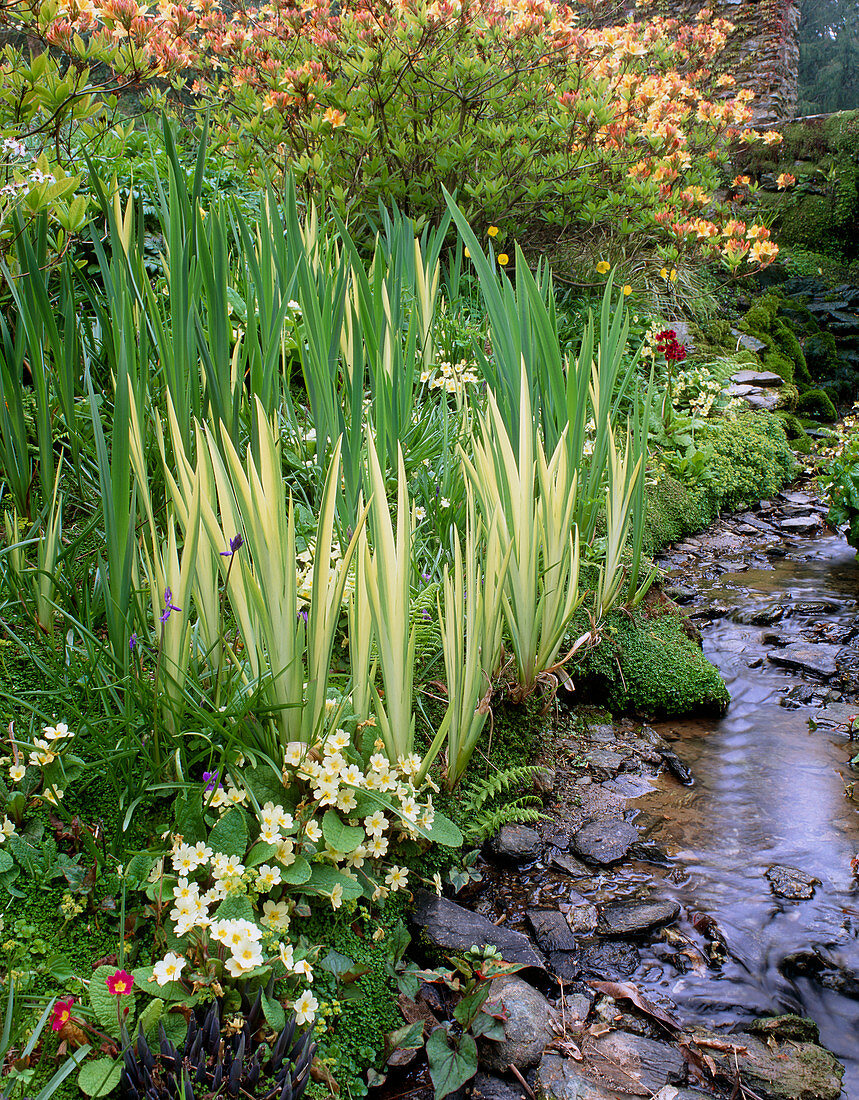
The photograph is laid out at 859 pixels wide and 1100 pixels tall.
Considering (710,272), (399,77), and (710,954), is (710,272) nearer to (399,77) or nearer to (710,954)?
(399,77)

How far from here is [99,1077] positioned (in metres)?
0.89

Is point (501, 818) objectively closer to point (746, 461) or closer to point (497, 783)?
point (497, 783)

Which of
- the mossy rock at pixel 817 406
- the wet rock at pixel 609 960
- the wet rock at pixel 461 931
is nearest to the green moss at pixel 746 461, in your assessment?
the mossy rock at pixel 817 406

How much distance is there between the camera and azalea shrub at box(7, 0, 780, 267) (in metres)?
3.78

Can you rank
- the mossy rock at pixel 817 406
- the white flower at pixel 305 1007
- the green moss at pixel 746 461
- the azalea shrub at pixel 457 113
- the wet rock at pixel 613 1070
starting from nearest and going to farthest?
1. the white flower at pixel 305 1007
2. the wet rock at pixel 613 1070
3. the azalea shrub at pixel 457 113
4. the green moss at pixel 746 461
5. the mossy rock at pixel 817 406

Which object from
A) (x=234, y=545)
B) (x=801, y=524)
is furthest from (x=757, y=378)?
(x=234, y=545)

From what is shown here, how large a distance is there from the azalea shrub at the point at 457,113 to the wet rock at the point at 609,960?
129 inches

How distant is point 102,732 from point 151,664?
145mm

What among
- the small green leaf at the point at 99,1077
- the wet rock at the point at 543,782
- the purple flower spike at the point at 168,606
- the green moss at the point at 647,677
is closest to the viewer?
the small green leaf at the point at 99,1077

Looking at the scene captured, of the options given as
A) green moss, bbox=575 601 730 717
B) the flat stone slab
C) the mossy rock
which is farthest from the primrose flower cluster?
the mossy rock

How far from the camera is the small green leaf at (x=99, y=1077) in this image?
2.87ft

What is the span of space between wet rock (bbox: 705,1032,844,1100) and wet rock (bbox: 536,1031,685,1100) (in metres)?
0.08

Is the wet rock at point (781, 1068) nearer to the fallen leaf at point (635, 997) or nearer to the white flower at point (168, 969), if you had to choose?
the fallen leaf at point (635, 997)

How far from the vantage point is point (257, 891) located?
3.56 feet
